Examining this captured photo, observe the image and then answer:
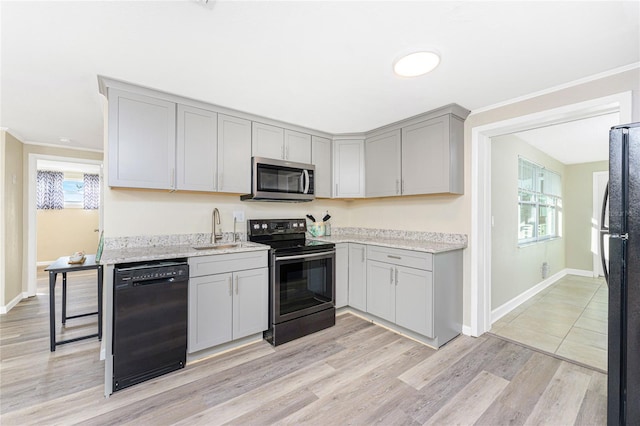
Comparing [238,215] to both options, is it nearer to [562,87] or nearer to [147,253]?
[147,253]

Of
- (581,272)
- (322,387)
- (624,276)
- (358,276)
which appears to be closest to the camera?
(624,276)

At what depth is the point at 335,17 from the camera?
1472 mm

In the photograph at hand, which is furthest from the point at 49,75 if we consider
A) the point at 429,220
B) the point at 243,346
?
the point at 429,220

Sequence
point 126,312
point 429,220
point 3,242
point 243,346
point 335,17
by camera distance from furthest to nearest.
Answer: point 3,242, point 429,220, point 243,346, point 126,312, point 335,17

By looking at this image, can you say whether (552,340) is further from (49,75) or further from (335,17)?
(49,75)

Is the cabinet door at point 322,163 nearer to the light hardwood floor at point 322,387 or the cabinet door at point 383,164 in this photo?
the cabinet door at point 383,164

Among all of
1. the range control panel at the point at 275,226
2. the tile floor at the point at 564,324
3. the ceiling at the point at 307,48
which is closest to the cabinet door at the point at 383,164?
the ceiling at the point at 307,48

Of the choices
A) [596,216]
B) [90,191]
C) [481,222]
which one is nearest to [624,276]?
[481,222]

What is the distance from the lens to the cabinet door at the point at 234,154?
2.75m

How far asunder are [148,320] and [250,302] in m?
0.83

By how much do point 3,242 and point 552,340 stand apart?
6.58 m

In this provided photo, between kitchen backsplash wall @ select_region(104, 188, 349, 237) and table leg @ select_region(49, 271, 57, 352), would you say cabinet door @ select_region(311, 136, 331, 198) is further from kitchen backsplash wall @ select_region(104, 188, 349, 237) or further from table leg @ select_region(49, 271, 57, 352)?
table leg @ select_region(49, 271, 57, 352)

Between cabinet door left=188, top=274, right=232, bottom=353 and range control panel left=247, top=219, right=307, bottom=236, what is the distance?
0.83 m

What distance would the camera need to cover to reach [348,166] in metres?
3.72
